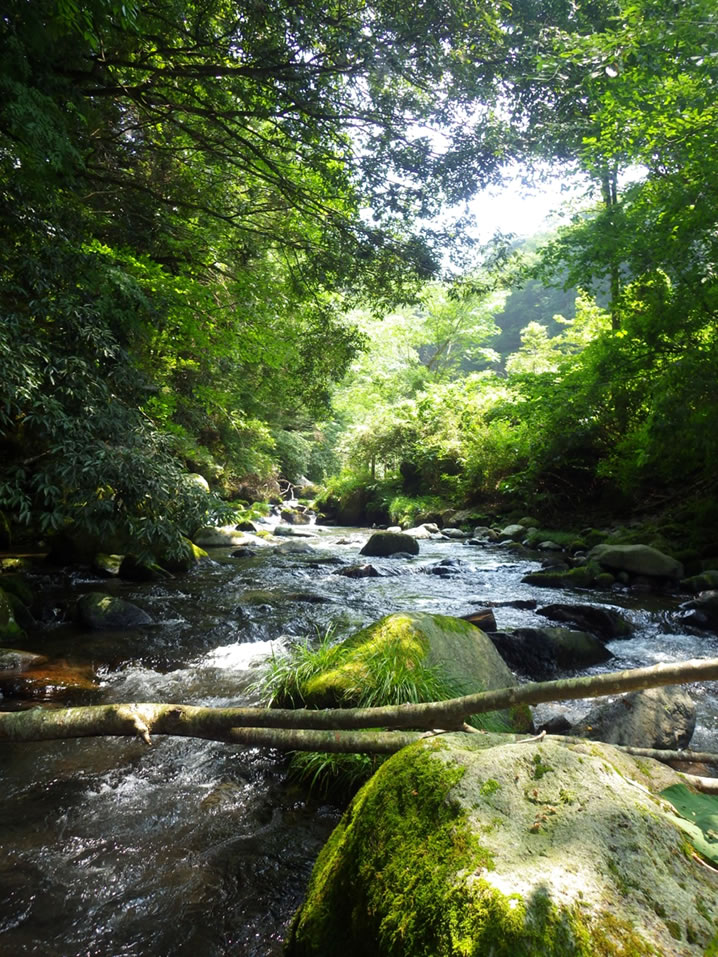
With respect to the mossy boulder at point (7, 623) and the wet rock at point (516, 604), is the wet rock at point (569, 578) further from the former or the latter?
the mossy boulder at point (7, 623)

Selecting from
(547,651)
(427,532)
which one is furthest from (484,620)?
(427,532)

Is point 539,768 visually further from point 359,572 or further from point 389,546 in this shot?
point 389,546

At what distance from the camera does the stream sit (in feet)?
6.88

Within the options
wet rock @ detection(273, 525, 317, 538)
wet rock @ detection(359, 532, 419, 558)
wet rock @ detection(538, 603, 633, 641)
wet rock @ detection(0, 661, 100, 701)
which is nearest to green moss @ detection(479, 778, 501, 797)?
wet rock @ detection(0, 661, 100, 701)

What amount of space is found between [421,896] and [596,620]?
5933mm

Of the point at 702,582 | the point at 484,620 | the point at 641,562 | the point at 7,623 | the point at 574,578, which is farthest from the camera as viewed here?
the point at 574,578

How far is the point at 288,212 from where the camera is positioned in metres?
8.91

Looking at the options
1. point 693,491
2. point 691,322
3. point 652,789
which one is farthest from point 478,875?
point 693,491

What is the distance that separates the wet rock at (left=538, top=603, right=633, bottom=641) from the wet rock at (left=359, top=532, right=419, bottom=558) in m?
6.05

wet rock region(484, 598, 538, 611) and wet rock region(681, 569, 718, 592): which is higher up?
wet rock region(681, 569, 718, 592)

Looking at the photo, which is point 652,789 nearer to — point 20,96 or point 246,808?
point 246,808

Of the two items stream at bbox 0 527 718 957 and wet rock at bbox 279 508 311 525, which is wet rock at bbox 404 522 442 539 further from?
stream at bbox 0 527 718 957

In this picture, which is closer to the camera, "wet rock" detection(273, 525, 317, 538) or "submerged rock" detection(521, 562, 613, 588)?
"submerged rock" detection(521, 562, 613, 588)

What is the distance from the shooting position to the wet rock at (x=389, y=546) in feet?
41.7
